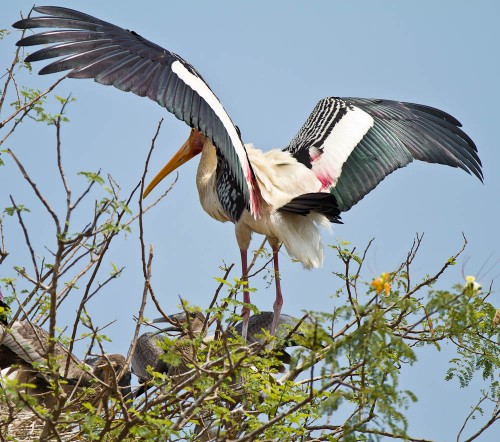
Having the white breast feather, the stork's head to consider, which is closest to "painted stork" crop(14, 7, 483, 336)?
the white breast feather

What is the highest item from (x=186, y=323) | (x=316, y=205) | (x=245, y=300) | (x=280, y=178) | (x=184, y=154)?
(x=184, y=154)

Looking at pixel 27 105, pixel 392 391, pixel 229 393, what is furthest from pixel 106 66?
pixel 392 391

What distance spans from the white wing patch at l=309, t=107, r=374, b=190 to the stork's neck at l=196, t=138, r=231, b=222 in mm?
649

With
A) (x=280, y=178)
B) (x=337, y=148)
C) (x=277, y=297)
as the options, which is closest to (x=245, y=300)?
(x=277, y=297)

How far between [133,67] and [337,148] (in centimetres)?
159

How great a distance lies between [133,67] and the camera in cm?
582

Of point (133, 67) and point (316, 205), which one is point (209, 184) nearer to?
point (316, 205)

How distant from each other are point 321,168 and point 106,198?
8.10ft

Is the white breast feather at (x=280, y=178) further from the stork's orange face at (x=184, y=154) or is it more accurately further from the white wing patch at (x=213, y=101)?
the stork's orange face at (x=184, y=154)

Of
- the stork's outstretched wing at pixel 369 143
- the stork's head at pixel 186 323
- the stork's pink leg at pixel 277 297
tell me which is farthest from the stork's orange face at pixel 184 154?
the stork's pink leg at pixel 277 297

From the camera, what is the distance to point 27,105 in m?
6.35

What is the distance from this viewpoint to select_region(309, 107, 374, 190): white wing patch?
6.82 m

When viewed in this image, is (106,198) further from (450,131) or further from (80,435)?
(450,131)

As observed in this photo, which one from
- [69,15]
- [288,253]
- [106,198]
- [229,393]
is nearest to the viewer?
[106,198]
